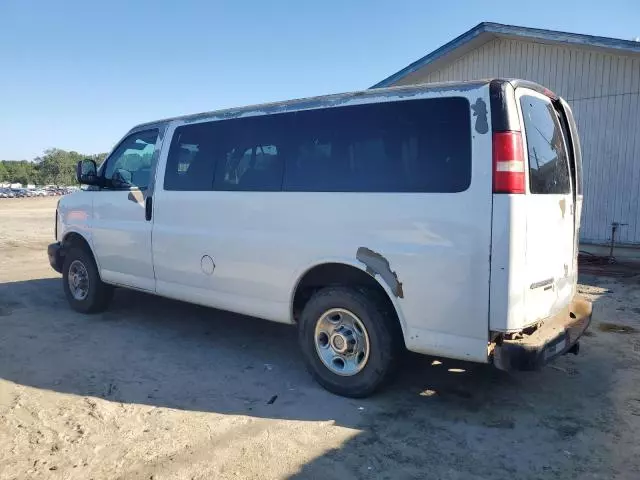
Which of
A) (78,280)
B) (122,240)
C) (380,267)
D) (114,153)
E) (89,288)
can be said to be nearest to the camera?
(380,267)

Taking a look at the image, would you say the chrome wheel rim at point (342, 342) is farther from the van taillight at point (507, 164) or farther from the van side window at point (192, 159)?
the van side window at point (192, 159)

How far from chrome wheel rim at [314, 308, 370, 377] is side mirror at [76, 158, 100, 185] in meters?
3.61

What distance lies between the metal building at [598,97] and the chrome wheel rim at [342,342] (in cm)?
886

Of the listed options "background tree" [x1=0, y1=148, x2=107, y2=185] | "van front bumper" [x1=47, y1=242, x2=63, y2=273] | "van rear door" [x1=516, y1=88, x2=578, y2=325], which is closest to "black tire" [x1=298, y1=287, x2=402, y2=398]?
"van rear door" [x1=516, y1=88, x2=578, y2=325]

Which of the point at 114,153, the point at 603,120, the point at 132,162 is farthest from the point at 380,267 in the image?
the point at 603,120

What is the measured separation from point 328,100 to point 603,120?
29.1ft

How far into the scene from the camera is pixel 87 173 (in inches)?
243

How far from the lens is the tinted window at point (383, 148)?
11.3ft

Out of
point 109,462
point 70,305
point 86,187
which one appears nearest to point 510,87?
point 109,462

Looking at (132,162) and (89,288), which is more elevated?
(132,162)

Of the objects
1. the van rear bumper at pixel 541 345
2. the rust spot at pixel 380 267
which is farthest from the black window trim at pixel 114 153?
the van rear bumper at pixel 541 345

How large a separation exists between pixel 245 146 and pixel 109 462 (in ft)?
9.03

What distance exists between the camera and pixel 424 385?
14.1 feet

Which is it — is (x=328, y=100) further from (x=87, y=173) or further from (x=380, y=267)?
(x=87, y=173)
